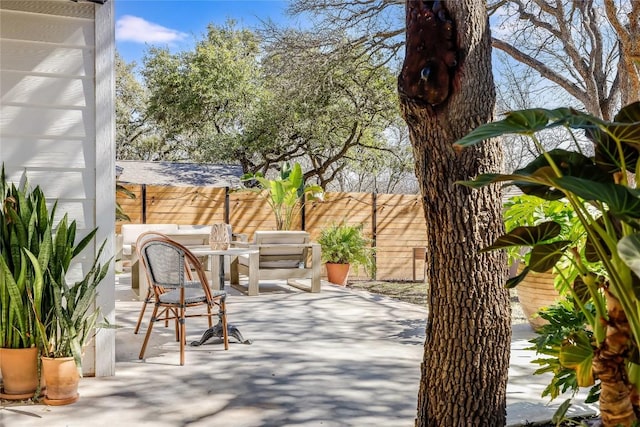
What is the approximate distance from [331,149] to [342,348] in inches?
412

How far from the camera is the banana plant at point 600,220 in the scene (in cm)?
143

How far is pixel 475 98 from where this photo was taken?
2061 millimetres

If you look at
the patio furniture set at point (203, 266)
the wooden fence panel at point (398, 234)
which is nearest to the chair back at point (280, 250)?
the patio furniture set at point (203, 266)

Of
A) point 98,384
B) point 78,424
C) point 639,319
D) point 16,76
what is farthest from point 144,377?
point 639,319

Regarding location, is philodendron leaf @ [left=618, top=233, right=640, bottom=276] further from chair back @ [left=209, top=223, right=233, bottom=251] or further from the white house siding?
chair back @ [left=209, top=223, right=233, bottom=251]

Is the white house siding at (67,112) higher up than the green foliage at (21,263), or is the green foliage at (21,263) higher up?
the white house siding at (67,112)

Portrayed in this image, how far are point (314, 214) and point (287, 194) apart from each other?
1.09m

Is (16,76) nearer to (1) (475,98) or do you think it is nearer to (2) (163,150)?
(1) (475,98)

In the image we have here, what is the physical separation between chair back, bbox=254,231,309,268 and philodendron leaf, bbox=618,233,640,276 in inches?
244

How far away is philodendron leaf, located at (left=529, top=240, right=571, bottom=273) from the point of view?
1887 millimetres

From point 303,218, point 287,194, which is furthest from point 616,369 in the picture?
point 303,218

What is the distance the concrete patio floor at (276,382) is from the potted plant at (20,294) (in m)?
0.16

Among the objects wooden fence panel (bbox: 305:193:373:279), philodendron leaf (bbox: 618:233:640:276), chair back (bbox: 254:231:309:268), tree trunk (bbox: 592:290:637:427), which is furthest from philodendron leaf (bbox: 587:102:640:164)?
wooden fence panel (bbox: 305:193:373:279)

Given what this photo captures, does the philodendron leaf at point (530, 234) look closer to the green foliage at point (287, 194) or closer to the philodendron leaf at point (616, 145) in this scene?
the philodendron leaf at point (616, 145)
